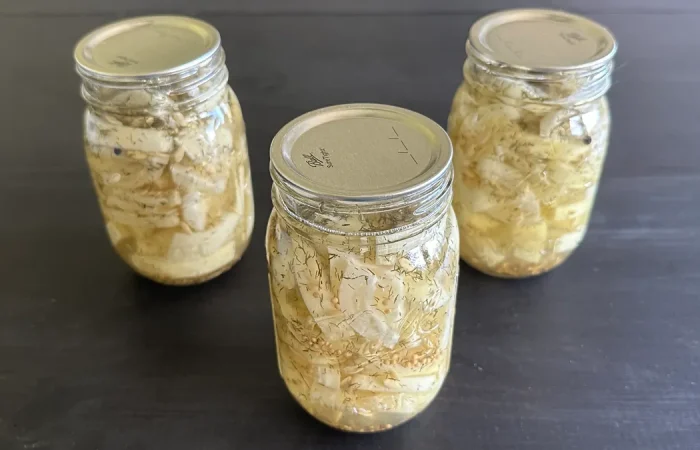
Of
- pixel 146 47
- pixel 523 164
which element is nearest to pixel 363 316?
pixel 523 164

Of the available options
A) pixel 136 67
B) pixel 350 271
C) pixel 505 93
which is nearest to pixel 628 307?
pixel 505 93

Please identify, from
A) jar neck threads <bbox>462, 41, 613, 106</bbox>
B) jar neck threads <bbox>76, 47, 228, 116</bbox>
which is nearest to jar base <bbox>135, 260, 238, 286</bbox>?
jar neck threads <bbox>76, 47, 228, 116</bbox>

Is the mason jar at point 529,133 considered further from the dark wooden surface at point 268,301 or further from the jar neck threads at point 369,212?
the jar neck threads at point 369,212

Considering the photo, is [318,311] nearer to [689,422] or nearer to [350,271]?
[350,271]

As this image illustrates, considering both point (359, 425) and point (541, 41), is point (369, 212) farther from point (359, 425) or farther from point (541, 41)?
point (541, 41)

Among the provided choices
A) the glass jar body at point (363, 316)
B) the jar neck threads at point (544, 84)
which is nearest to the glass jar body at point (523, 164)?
the jar neck threads at point (544, 84)
